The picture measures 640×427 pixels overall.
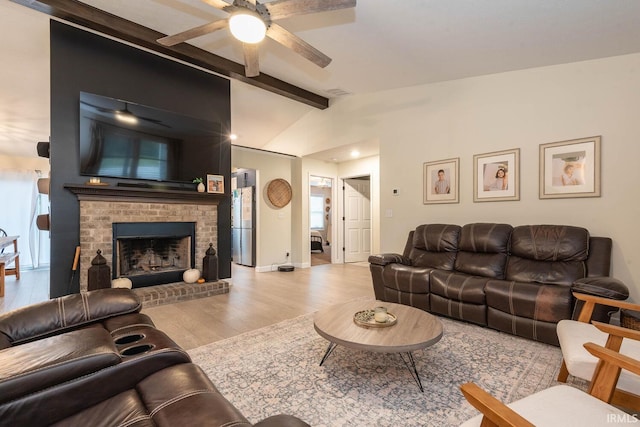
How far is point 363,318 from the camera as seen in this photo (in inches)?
79.2

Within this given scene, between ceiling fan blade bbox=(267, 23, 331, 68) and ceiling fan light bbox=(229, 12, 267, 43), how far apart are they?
0.38ft

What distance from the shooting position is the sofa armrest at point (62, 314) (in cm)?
132

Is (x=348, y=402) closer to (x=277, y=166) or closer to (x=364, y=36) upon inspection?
(x=364, y=36)

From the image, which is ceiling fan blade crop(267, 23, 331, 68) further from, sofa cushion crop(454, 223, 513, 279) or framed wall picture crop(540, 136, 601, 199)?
framed wall picture crop(540, 136, 601, 199)

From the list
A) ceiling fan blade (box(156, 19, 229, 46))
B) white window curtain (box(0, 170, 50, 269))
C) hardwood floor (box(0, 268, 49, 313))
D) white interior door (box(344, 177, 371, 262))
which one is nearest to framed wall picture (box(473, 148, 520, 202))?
ceiling fan blade (box(156, 19, 229, 46))

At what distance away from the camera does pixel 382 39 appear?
3.03 meters

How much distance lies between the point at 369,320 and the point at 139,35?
369cm

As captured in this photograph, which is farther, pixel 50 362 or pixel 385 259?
pixel 385 259

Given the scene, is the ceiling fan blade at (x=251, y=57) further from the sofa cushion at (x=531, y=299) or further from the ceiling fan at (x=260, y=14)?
the sofa cushion at (x=531, y=299)

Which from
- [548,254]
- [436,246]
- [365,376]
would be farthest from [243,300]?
[548,254]

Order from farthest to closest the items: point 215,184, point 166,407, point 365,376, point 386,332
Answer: point 215,184
point 365,376
point 386,332
point 166,407

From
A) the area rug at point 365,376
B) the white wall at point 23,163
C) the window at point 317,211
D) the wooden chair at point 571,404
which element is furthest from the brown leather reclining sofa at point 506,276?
the white wall at point 23,163

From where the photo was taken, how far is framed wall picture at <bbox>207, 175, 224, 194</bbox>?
13.7ft

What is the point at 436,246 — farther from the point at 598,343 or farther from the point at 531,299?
the point at 598,343
